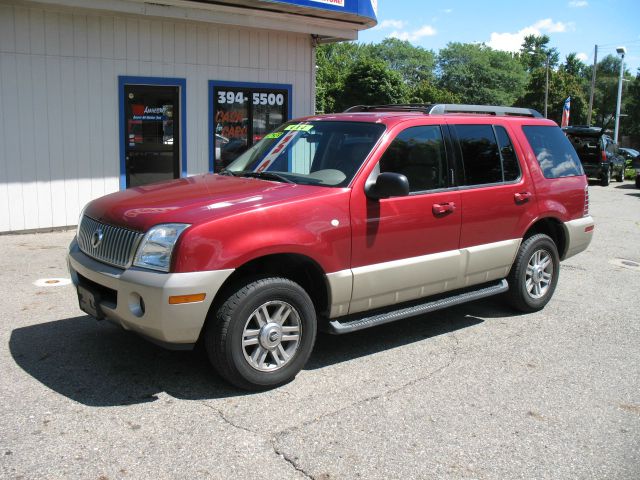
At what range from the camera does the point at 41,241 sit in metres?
8.93

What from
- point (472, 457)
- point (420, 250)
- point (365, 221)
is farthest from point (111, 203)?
point (472, 457)

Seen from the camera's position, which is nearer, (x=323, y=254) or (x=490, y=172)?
(x=323, y=254)

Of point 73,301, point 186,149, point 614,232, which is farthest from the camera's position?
point 614,232

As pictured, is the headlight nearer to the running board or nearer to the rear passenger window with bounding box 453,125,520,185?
the running board

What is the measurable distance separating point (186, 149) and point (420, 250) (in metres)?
6.68

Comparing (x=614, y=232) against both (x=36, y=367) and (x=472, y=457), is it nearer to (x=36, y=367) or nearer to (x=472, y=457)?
(x=472, y=457)

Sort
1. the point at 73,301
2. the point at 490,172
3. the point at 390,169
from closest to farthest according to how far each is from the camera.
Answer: the point at 390,169, the point at 490,172, the point at 73,301

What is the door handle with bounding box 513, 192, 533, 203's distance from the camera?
5770 mm

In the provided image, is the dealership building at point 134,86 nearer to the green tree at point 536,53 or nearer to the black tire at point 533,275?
the black tire at point 533,275

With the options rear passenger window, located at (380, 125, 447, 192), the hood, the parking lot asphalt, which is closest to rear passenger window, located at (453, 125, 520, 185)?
rear passenger window, located at (380, 125, 447, 192)

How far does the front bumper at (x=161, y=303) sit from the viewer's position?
3.82 m

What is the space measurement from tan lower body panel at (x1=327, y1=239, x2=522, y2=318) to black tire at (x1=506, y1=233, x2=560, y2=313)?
15 cm

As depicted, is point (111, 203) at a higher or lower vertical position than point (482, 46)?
lower

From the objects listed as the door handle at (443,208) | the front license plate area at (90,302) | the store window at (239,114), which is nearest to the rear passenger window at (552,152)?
the door handle at (443,208)
